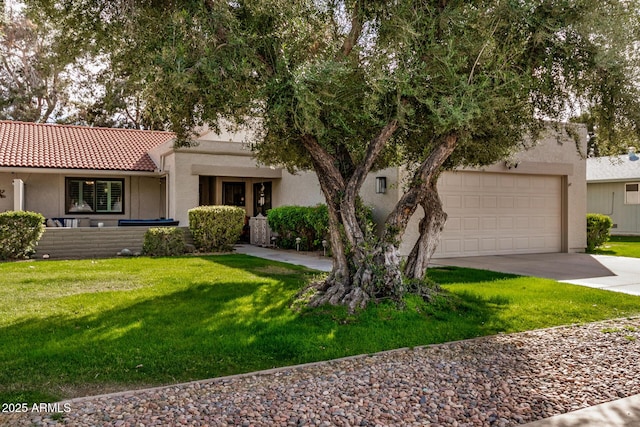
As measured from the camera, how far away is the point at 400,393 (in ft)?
13.8

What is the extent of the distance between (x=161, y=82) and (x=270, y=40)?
146cm

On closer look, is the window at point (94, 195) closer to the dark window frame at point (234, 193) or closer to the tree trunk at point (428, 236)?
the dark window frame at point (234, 193)

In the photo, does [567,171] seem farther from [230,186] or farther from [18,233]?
[18,233]


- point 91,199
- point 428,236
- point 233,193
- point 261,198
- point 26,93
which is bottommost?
point 428,236

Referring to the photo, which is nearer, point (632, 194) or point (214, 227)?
point (214, 227)

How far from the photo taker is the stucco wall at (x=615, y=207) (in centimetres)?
2516

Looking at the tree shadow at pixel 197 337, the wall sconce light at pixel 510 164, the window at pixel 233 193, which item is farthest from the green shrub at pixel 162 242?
the wall sconce light at pixel 510 164

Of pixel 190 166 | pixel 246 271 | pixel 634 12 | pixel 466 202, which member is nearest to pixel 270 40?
pixel 634 12

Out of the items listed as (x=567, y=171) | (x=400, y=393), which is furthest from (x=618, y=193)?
(x=400, y=393)

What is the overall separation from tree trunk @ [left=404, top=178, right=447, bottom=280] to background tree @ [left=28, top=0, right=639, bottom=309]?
0.07 ft

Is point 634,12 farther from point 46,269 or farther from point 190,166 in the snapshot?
point 190,166

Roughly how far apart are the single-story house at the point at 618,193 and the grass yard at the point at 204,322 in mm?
18388

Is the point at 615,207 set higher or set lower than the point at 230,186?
lower

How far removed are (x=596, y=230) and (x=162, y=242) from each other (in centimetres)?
1350
